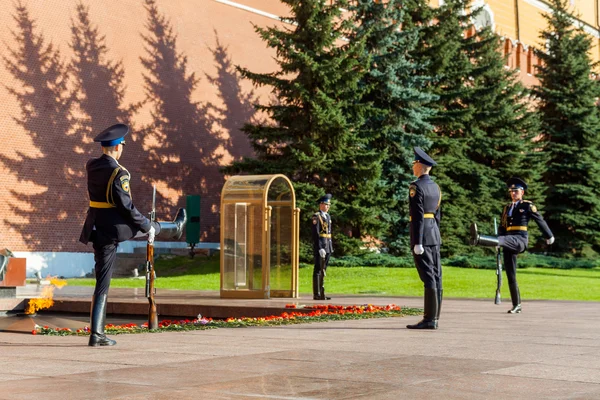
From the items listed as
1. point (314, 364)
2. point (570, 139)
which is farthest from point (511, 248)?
point (570, 139)

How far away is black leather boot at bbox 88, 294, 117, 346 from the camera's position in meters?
7.56

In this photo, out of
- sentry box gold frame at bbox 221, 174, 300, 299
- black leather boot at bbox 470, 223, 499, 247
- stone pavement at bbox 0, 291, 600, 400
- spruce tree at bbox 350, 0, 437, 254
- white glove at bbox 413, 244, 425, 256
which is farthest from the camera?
spruce tree at bbox 350, 0, 437, 254

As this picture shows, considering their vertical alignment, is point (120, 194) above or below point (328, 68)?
below

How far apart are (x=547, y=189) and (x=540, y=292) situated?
22.2 meters

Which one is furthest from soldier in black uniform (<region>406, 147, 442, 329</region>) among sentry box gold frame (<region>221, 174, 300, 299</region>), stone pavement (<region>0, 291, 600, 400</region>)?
sentry box gold frame (<region>221, 174, 300, 299</region>)

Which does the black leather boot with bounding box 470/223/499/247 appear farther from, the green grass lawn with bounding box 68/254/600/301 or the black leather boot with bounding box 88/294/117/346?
the green grass lawn with bounding box 68/254/600/301

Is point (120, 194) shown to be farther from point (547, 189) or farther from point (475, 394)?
point (547, 189)

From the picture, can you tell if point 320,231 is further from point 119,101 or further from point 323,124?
point 119,101

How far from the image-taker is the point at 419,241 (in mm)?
9367

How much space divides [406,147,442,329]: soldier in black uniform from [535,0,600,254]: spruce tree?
31.0m

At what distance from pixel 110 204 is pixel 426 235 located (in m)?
3.52

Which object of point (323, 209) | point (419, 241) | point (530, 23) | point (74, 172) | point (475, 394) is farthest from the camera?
point (530, 23)

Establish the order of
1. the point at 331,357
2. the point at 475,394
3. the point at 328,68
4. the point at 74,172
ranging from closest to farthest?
the point at 475,394, the point at 331,357, the point at 328,68, the point at 74,172

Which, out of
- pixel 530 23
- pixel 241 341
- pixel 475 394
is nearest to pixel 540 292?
pixel 241 341
